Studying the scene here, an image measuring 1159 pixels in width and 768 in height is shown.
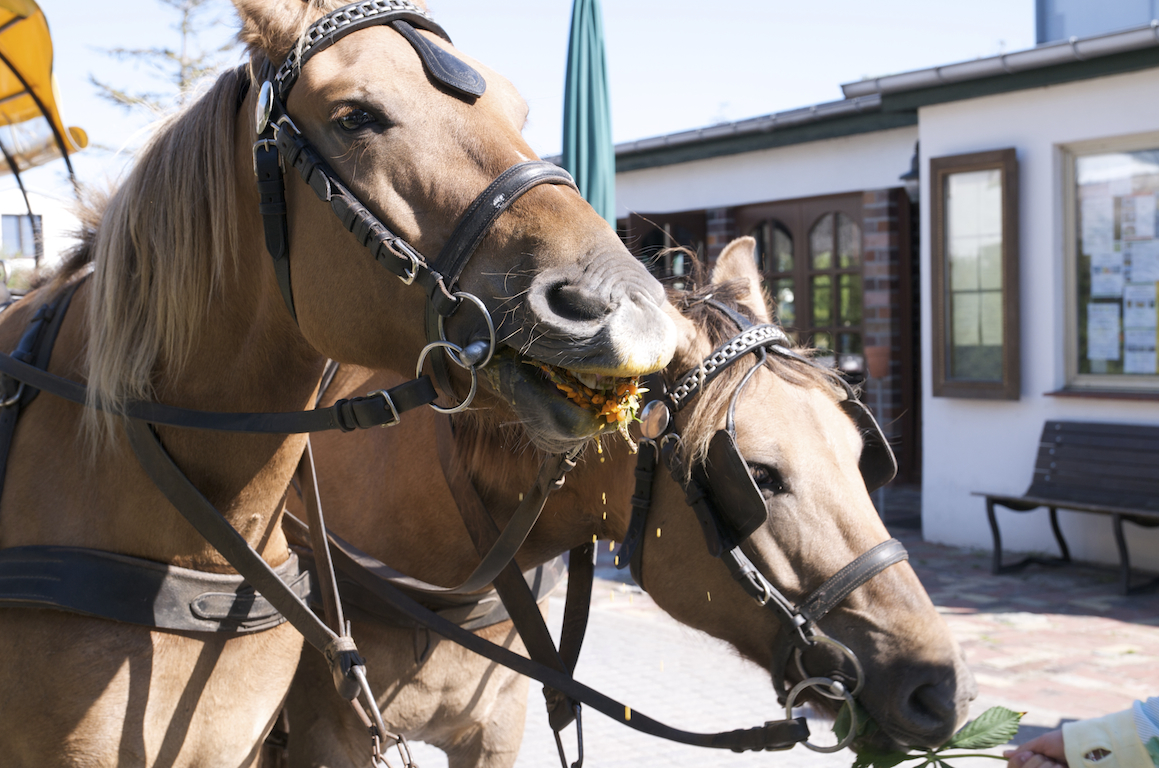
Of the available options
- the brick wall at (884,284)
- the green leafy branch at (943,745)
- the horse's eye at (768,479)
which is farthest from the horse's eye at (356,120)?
the brick wall at (884,284)

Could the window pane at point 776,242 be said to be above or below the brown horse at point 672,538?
above

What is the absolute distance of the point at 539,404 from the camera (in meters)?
1.28

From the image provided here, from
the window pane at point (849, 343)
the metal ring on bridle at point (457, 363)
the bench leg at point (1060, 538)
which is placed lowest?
the bench leg at point (1060, 538)

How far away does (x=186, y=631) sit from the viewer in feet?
5.22

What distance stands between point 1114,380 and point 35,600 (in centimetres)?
716

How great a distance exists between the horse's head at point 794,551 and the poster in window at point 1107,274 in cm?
584

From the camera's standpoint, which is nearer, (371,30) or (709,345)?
(371,30)

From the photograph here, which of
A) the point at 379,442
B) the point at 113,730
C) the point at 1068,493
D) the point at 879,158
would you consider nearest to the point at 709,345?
the point at 379,442

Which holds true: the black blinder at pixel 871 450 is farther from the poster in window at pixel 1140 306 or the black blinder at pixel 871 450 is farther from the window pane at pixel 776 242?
the window pane at pixel 776 242

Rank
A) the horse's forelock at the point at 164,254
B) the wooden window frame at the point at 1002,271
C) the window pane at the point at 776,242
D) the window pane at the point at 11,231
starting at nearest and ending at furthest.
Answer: the horse's forelock at the point at 164,254, the window pane at the point at 11,231, the wooden window frame at the point at 1002,271, the window pane at the point at 776,242

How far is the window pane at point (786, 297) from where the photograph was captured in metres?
9.95

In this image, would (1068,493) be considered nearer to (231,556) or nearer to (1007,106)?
(1007,106)

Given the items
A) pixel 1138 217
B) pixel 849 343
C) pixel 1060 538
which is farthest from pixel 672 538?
pixel 849 343

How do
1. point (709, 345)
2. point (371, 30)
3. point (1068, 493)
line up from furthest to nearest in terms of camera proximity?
point (1068, 493)
point (709, 345)
point (371, 30)
